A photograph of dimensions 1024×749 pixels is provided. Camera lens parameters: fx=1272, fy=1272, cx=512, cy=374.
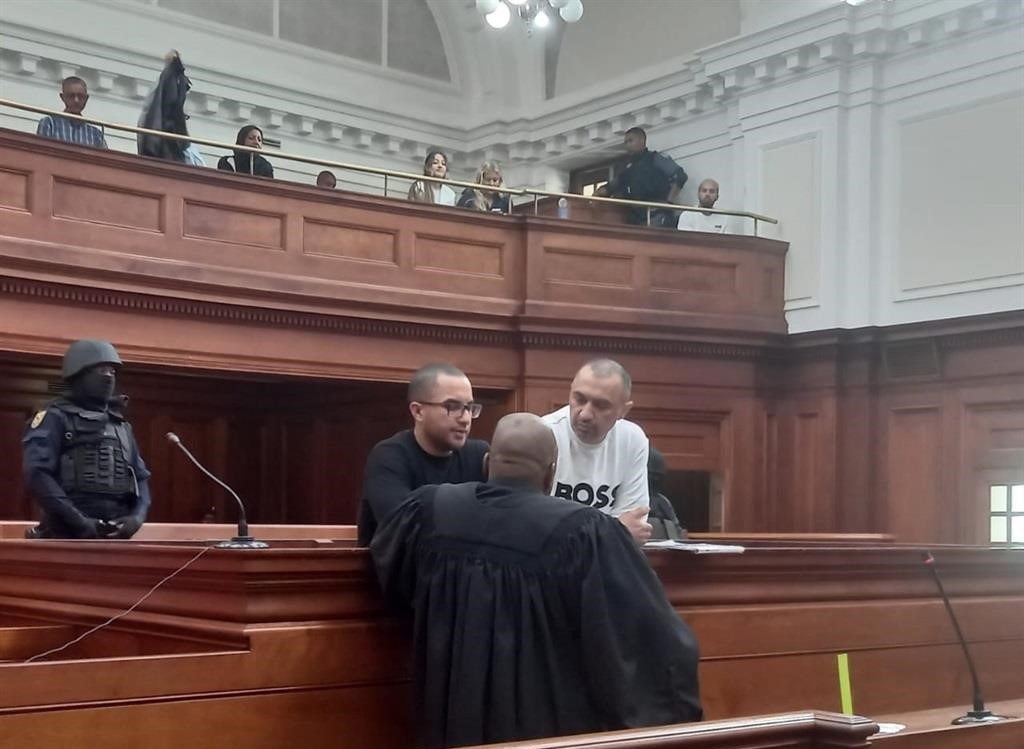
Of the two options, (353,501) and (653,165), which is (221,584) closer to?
(353,501)

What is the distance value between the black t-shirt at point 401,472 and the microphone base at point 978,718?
5.51 feet

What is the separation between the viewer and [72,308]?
802 cm

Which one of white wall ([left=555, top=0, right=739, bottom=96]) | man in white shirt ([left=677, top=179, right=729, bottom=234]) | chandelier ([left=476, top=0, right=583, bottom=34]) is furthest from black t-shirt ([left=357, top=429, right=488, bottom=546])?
white wall ([left=555, top=0, right=739, bottom=96])

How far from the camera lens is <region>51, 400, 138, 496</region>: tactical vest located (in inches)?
197

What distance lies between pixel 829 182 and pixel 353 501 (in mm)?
4874

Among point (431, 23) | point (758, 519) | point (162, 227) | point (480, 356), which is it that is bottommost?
point (758, 519)

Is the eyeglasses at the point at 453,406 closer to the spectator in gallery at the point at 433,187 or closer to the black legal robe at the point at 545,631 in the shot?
the black legal robe at the point at 545,631

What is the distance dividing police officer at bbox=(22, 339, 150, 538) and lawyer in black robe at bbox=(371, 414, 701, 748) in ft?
7.93

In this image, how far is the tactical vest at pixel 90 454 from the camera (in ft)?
16.4

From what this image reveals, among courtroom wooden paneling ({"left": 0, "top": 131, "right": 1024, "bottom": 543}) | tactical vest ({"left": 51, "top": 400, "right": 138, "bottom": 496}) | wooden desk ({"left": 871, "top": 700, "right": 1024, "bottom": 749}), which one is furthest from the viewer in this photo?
courtroom wooden paneling ({"left": 0, "top": 131, "right": 1024, "bottom": 543})

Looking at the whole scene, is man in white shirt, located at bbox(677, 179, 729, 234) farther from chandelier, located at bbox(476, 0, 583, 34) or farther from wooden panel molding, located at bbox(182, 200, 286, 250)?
wooden panel molding, located at bbox(182, 200, 286, 250)

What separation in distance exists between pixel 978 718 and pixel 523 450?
1.92m

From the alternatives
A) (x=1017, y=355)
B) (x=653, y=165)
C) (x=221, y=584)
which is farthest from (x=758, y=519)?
(x=221, y=584)

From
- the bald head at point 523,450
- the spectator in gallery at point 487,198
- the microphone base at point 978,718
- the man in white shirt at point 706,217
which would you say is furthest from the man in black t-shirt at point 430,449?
the man in white shirt at point 706,217
